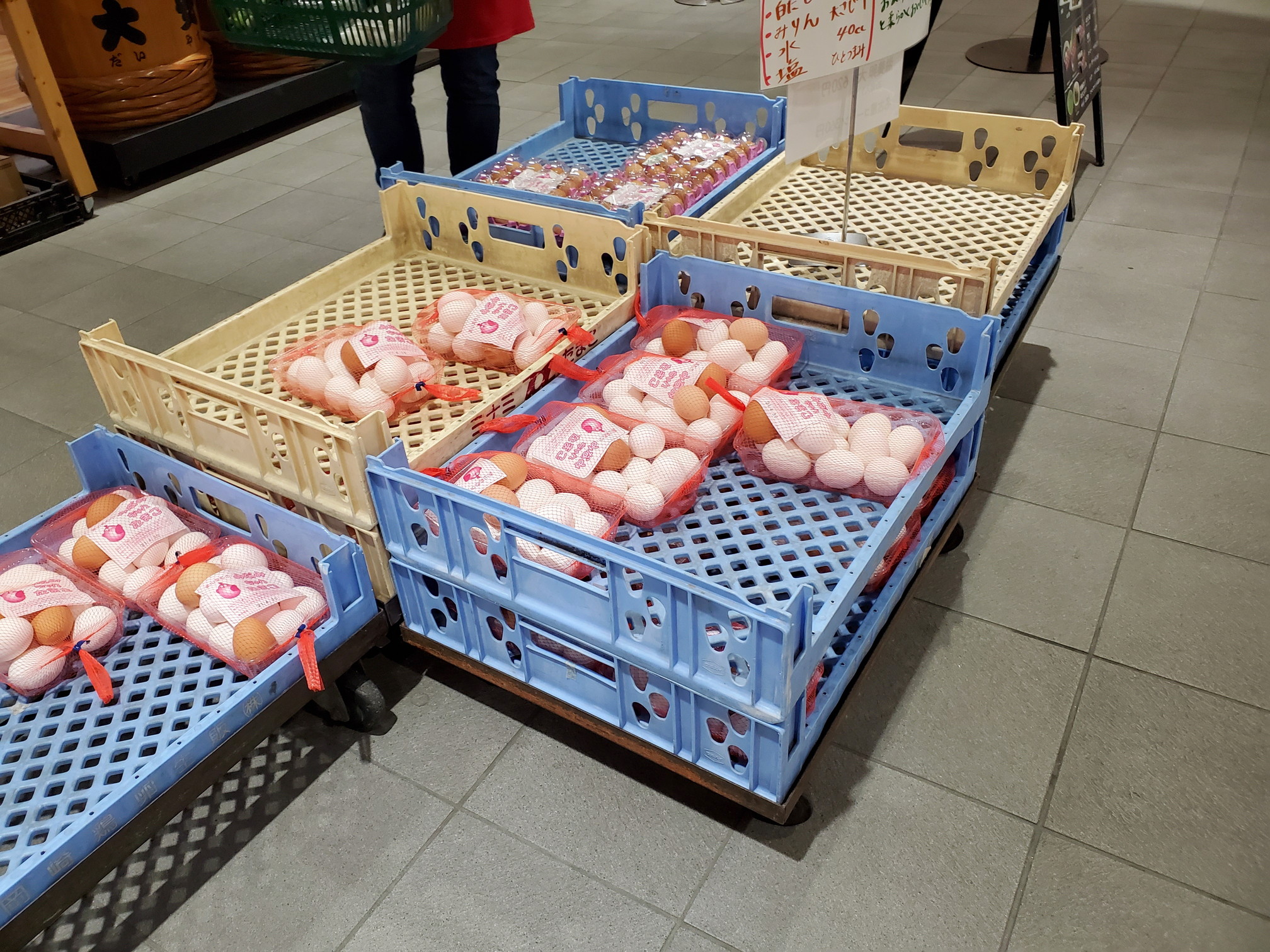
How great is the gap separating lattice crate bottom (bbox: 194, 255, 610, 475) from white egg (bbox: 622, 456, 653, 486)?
34cm

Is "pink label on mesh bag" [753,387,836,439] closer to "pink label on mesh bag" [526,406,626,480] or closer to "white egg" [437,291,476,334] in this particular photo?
"pink label on mesh bag" [526,406,626,480]

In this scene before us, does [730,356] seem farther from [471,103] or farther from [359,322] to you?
[471,103]

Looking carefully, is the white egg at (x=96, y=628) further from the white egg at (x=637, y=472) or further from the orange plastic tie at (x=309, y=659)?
the white egg at (x=637, y=472)

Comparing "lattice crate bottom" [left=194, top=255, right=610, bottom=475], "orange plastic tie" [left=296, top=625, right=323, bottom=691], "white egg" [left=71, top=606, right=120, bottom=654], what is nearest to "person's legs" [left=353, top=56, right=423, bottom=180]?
"lattice crate bottom" [left=194, top=255, right=610, bottom=475]

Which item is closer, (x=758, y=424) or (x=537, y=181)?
(x=758, y=424)

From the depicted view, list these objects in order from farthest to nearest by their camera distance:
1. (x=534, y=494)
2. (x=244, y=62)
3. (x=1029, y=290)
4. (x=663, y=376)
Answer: (x=244, y=62), (x=1029, y=290), (x=663, y=376), (x=534, y=494)

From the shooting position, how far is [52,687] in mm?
1626

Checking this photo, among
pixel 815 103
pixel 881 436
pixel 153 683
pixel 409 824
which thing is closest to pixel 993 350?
pixel 881 436

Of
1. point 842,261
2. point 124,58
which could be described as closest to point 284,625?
point 842,261

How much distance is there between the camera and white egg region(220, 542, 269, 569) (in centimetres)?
171

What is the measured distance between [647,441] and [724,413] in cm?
18

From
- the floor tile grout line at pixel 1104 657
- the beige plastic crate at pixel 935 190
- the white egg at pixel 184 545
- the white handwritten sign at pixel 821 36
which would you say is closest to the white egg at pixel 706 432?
the floor tile grout line at pixel 1104 657

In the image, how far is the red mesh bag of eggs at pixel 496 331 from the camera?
1.97 m

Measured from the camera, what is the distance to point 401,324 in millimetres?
2197
